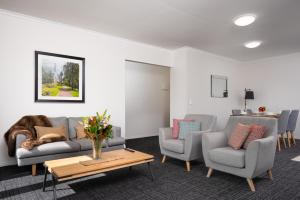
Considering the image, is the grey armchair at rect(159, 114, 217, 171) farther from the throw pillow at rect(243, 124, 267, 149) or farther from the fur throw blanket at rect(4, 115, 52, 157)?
the fur throw blanket at rect(4, 115, 52, 157)

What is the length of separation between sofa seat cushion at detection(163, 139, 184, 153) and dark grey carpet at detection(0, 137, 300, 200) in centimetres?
31

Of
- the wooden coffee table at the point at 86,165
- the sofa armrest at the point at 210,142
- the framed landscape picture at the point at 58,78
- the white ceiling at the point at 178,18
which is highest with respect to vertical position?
the white ceiling at the point at 178,18

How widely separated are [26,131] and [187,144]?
2.52 meters

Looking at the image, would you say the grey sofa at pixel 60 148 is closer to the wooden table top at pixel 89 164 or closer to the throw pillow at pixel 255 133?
the wooden table top at pixel 89 164

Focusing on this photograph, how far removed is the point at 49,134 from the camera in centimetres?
324

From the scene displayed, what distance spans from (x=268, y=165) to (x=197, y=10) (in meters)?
2.57

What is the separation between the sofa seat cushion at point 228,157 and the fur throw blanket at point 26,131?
2.63 m

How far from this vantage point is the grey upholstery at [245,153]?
240 centimetres

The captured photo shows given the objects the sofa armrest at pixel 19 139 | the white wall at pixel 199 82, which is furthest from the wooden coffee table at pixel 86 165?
the white wall at pixel 199 82

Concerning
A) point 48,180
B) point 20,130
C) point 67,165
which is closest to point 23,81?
point 20,130

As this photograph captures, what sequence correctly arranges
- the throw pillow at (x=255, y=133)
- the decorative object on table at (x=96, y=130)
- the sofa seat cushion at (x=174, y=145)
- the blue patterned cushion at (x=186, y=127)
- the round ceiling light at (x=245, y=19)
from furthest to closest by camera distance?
the blue patterned cushion at (x=186, y=127)
the round ceiling light at (x=245, y=19)
the sofa seat cushion at (x=174, y=145)
the throw pillow at (x=255, y=133)
the decorative object on table at (x=96, y=130)

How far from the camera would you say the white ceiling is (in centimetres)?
311

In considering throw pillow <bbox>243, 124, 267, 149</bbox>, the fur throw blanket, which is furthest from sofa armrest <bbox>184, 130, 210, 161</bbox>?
the fur throw blanket

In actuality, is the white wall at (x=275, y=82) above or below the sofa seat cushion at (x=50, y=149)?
above
